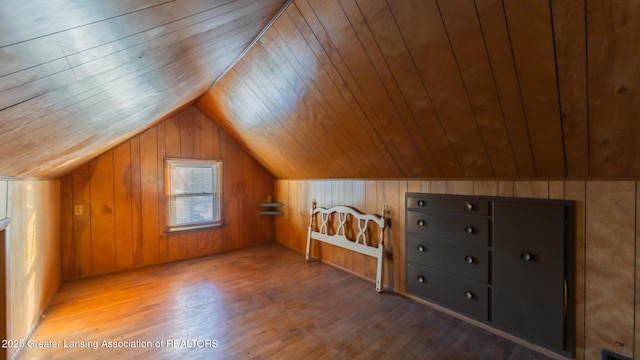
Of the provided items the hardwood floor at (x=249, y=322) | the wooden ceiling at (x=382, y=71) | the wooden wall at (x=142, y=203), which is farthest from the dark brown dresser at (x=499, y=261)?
the wooden wall at (x=142, y=203)

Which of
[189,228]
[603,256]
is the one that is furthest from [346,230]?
[189,228]

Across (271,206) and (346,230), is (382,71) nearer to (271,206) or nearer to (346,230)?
(346,230)

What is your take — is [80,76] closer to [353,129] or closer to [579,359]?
[353,129]

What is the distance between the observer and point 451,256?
94.3 inches

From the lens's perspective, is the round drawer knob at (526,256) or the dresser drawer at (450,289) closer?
the round drawer knob at (526,256)

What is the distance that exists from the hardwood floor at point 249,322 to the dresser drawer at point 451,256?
0.44 metres

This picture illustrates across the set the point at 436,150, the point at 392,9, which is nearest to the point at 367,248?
the point at 436,150

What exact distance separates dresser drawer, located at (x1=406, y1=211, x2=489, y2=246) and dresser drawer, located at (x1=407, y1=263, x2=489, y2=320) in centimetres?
38

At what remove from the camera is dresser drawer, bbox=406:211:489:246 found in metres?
2.20

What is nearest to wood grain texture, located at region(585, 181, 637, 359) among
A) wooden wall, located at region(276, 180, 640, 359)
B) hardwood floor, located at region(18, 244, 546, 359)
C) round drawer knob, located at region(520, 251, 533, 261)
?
wooden wall, located at region(276, 180, 640, 359)

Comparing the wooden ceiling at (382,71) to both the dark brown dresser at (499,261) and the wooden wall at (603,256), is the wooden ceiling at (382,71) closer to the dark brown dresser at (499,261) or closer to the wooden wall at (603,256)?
the wooden wall at (603,256)

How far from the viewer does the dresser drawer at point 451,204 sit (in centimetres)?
220

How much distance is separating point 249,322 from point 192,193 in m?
2.59

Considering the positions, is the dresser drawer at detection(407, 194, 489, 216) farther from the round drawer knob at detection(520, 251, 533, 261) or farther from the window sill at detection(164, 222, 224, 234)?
the window sill at detection(164, 222, 224, 234)
